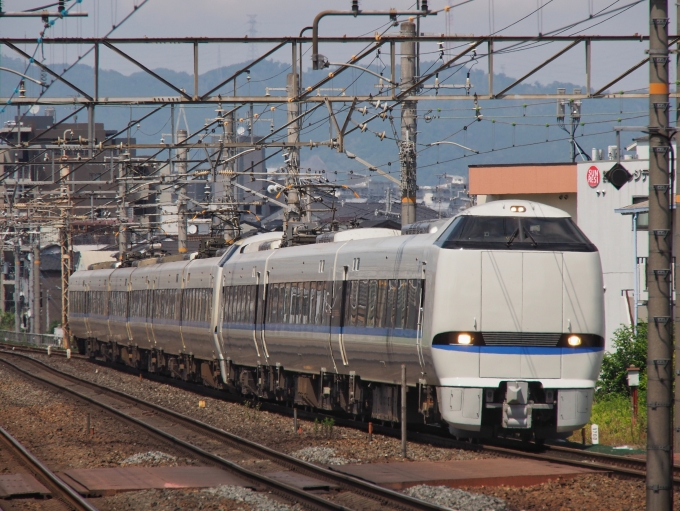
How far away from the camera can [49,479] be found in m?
13.4

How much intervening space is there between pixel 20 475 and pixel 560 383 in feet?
23.5

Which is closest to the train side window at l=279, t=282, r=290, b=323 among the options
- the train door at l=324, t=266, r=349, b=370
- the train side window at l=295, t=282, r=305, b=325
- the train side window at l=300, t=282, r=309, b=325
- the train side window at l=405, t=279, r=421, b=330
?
the train side window at l=295, t=282, r=305, b=325

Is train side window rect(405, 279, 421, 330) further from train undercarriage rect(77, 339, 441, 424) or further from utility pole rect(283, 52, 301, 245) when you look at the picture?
utility pole rect(283, 52, 301, 245)

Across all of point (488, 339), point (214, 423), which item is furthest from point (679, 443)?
point (214, 423)

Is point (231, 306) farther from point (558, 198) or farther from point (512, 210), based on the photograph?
point (558, 198)

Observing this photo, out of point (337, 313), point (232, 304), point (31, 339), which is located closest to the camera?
point (337, 313)

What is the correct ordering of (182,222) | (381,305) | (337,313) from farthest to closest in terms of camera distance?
(182,222)
(337,313)
(381,305)

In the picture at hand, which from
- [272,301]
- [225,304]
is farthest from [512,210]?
[225,304]

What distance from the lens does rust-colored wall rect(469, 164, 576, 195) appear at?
38.4 meters

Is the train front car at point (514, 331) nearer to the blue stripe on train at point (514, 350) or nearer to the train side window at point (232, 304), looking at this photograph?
the blue stripe on train at point (514, 350)

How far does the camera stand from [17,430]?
20109mm

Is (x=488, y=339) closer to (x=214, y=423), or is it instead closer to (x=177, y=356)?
(x=214, y=423)

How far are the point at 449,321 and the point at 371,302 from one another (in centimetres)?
293

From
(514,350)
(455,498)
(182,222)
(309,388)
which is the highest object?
(182,222)
